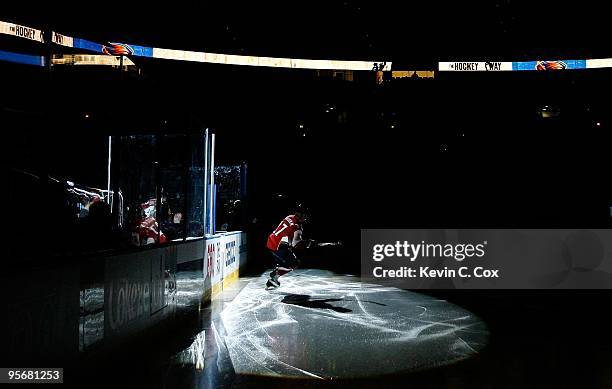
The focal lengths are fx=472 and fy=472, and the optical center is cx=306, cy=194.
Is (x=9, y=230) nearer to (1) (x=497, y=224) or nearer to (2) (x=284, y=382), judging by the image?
(2) (x=284, y=382)

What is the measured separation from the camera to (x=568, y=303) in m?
9.77

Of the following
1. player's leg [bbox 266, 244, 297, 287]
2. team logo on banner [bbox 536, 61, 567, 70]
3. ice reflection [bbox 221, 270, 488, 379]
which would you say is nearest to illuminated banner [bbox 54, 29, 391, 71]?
team logo on banner [bbox 536, 61, 567, 70]

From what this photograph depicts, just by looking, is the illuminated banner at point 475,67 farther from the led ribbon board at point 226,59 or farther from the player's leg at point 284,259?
the player's leg at point 284,259

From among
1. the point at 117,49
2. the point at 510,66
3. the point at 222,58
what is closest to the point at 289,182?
the point at 222,58

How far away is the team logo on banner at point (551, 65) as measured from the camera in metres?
19.0

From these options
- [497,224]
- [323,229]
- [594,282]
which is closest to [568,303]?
[594,282]

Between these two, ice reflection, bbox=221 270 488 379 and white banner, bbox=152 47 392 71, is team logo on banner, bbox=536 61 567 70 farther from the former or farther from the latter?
ice reflection, bbox=221 270 488 379

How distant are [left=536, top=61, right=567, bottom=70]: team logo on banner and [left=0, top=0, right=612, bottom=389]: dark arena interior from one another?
4 centimetres

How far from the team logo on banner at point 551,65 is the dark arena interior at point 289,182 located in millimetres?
40

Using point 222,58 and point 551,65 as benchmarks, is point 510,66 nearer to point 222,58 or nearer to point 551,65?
point 551,65

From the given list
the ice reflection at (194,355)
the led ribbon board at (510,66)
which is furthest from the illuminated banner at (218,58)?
the ice reflection at (194,355)

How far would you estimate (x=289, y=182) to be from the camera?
974 inches

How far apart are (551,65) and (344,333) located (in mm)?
17018

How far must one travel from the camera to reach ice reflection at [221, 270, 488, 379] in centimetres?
533
